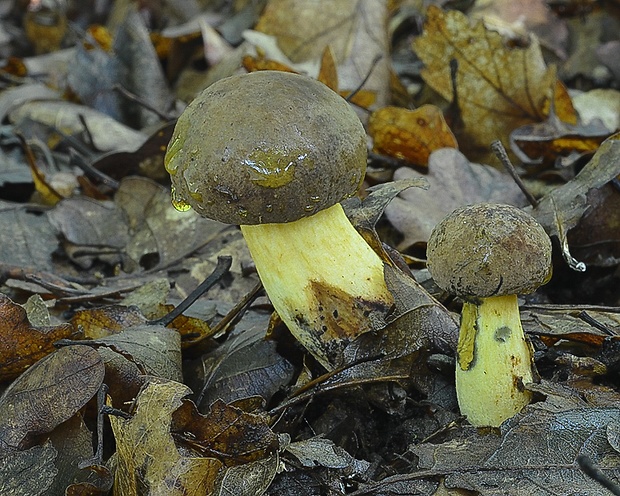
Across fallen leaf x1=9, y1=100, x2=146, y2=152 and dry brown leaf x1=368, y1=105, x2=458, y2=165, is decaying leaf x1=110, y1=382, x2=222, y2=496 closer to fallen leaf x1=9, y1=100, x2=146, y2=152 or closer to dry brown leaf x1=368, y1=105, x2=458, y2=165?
dry brown leaf x1=368, y1=105, x2=458, y2=165

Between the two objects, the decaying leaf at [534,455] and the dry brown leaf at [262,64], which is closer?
the decaying leaf at [534,455]

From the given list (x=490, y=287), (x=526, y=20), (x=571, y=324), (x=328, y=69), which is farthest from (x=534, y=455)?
(x=526, y=20)

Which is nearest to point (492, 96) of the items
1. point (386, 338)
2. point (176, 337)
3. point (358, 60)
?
point (358, 60)

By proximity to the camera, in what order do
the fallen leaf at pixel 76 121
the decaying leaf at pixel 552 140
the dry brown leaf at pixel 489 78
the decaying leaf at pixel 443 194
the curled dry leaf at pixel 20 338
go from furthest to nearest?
1. the fallen leaf at pixel 76 121
2. the dry brown leaf at pixel 489 78
3. the decaying leaf at pixel 552 140
4. the decaying leaf at pixel 443 194
5. the curled dry leaf at pixel 20 338

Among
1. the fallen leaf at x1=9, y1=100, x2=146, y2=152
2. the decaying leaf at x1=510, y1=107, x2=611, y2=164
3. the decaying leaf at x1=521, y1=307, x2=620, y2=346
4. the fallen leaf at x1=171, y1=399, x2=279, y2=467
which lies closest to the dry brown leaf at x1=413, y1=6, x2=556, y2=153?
the decaying leaf at x1=510, y1=107, x2=611, y2=164

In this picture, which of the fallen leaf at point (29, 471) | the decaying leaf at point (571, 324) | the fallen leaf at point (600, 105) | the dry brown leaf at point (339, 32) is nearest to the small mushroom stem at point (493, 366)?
the decaying leaf at point (571, 324)

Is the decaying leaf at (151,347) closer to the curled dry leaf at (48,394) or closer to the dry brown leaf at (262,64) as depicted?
the curled dry leaf at (48,394)

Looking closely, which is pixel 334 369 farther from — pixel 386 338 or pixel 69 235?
pixel 69 235
